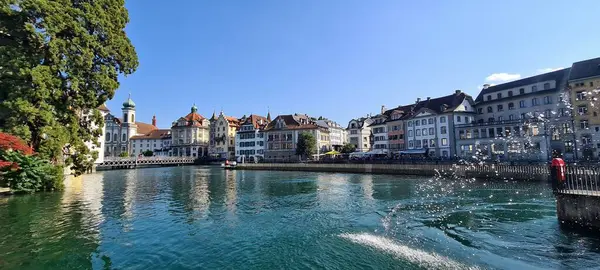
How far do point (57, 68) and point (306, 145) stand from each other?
65759mm

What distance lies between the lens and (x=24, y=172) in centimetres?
2406

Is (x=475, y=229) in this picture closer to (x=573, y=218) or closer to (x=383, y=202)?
(x=573, y=218)

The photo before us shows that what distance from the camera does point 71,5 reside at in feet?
83.8

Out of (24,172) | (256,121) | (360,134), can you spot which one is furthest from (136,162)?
(24,172)

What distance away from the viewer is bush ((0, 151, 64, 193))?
2279 centimetres

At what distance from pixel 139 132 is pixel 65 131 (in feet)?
473

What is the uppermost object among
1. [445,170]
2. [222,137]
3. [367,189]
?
[222,137]

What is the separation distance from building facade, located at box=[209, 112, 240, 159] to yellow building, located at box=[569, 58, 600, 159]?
9969cm

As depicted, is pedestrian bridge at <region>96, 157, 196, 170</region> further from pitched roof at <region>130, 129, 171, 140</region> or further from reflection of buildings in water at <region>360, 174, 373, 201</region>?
reflection of buildings in water at <region>360, 174, 373, 201</region>

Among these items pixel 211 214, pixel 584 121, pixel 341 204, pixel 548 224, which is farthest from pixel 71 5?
pixel 584 121

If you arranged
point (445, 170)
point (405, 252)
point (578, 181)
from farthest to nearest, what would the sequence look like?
point (445, 170) < point (578, 181) < point (405, 252)

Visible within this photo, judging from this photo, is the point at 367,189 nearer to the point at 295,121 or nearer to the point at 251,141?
the point at 295,121

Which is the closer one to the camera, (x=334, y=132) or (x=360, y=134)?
(x=360, y=134)

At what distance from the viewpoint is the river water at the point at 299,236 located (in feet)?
33.5
